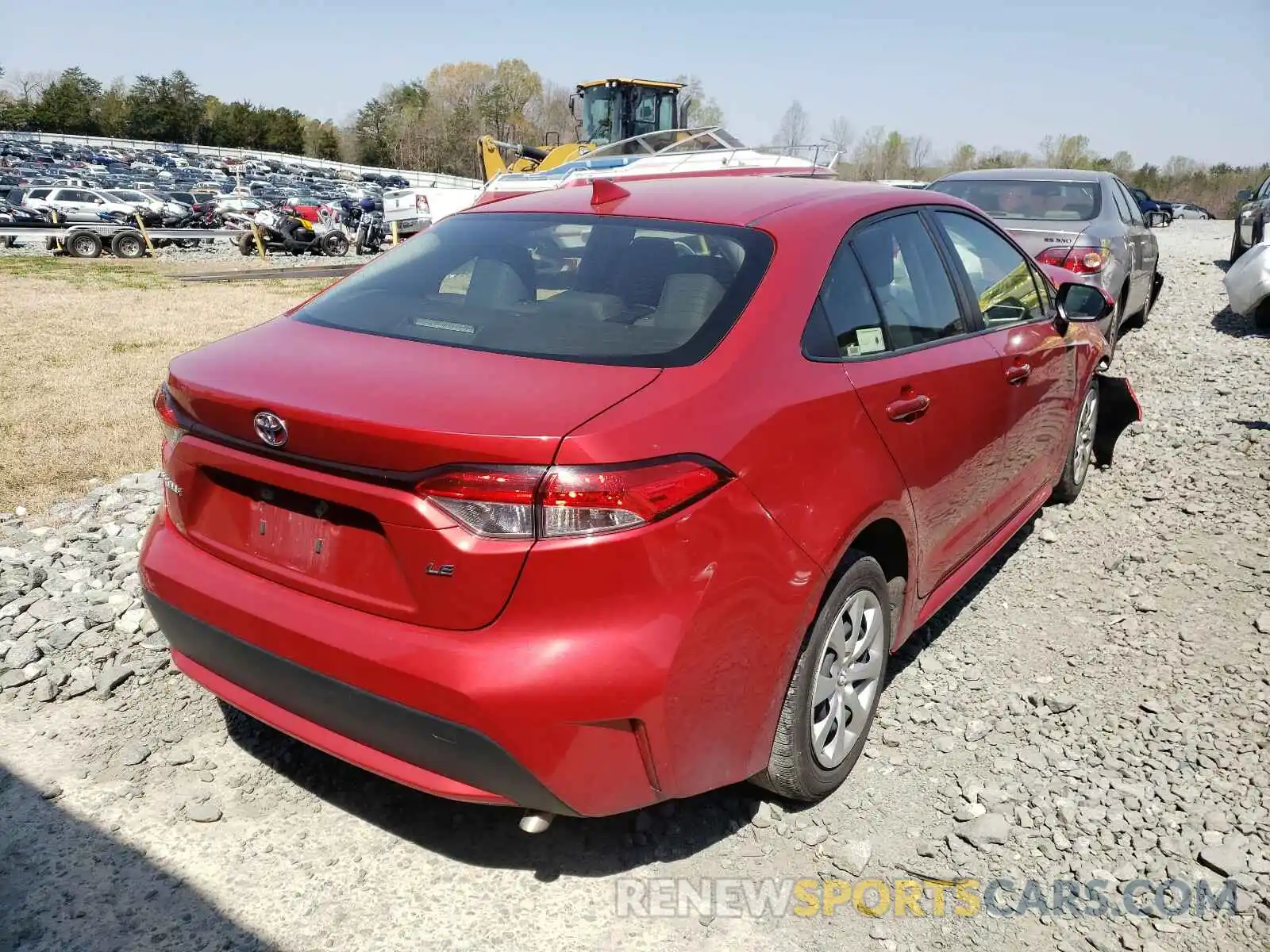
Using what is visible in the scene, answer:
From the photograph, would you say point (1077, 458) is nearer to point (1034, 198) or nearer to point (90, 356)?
point (1034, 198)

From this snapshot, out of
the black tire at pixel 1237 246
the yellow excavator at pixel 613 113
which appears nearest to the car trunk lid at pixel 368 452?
the black tire at pixel 1237 246

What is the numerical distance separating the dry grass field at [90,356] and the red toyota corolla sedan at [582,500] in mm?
3810

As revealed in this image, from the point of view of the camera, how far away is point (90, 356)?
1015 centimetres

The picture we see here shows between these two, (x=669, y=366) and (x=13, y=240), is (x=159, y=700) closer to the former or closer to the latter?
(x=669, y=366)

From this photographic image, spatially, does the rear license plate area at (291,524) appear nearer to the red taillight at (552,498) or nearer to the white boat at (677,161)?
the red taillight at (552,498)

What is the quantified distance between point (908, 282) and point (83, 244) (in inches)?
1065

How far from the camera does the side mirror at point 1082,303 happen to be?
4367 mm

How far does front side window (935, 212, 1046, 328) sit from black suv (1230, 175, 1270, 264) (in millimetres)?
9711

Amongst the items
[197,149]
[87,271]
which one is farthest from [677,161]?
[197,149]

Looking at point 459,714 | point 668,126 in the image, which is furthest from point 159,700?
point 668,126

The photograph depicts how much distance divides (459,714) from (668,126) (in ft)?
69.0

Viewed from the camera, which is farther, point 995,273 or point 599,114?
point 599,114

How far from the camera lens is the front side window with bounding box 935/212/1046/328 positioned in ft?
12.0

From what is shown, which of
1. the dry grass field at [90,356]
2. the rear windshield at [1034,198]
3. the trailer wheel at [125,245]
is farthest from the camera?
the trailer wheel at [125,245]
